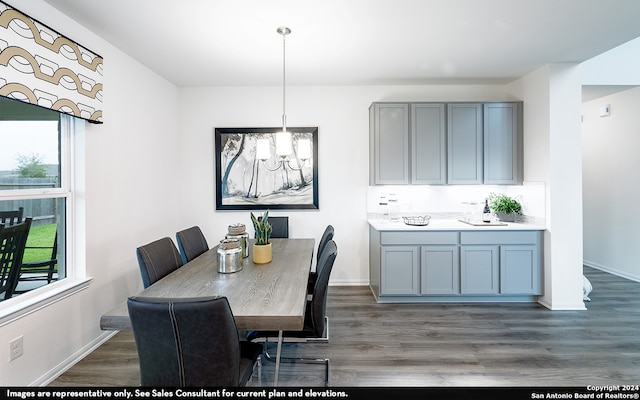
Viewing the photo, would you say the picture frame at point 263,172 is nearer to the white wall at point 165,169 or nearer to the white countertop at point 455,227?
A: the white wall at point 165,169

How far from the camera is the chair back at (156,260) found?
6.72 feet

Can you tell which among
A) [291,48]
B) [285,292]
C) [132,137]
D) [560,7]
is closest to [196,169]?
[132,137]

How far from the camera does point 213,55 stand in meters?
3.11

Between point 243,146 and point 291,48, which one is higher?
point 291,48

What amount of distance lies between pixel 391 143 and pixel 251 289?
2595 mm

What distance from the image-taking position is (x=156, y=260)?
7.14 feet

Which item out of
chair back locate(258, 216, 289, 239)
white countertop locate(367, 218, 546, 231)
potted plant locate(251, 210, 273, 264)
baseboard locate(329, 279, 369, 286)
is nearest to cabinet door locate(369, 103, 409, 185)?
white countertop locate(367, 218, 546, 231)

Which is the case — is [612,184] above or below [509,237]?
above

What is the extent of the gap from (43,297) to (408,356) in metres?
2.68

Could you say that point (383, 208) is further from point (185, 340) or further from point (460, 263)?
point (185, 340)

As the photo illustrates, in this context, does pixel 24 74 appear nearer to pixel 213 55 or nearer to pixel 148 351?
pixel 213 55

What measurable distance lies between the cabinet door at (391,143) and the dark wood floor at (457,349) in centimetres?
151

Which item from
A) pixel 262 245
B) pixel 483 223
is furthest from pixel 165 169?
pixel 483 223

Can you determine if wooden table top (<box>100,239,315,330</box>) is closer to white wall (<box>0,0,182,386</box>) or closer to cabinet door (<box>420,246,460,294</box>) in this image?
white wall (<box>0,0,182,386</box>)
